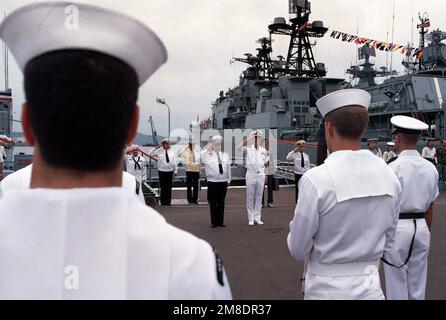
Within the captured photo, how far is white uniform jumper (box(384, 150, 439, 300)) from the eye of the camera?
142 inches

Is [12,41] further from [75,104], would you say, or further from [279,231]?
[279,231]

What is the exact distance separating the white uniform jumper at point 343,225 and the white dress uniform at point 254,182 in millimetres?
6268

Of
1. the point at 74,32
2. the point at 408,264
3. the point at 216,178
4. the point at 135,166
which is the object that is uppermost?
the point at 74,32

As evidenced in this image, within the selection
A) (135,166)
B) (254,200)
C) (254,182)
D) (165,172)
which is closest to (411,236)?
(254,200)

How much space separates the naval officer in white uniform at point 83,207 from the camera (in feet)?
3.16

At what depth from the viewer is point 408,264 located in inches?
144

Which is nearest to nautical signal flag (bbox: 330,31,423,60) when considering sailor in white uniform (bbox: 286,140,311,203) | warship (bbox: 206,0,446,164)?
warship (bbox: 206,0,446,164)

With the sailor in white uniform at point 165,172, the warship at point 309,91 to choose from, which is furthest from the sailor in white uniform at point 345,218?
the sailor in white uniform at point 165,172

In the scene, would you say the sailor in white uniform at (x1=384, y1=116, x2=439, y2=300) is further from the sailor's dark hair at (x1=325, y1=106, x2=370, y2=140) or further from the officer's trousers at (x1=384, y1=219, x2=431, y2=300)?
the sailor's dark hair at (x1=325, y1=106, x2=370, y2=140)

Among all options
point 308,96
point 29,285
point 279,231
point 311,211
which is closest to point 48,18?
point 29,285

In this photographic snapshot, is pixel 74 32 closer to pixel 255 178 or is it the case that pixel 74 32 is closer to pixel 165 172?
pixel 255 178

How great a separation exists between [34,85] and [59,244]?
39 centimetres

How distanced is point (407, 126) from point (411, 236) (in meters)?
0.98

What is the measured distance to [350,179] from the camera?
93.2 inches
